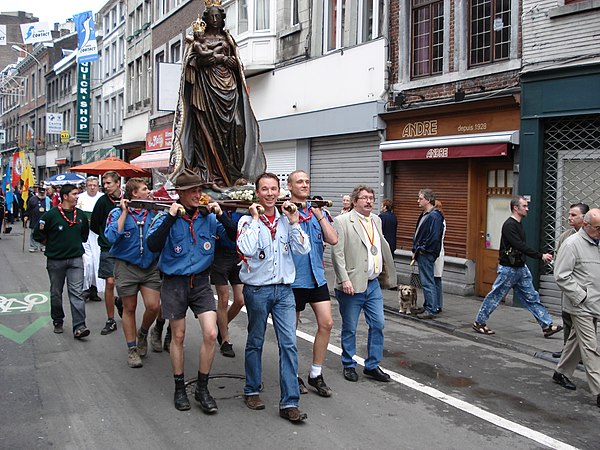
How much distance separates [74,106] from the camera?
48.8 metres

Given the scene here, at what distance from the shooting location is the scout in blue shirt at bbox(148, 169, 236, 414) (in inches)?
218

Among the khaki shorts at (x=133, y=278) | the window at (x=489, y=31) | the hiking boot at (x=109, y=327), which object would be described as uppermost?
the window at (x=489, y=31)

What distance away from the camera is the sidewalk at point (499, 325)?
8469 millimetres

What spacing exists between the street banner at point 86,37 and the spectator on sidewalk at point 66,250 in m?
30.4

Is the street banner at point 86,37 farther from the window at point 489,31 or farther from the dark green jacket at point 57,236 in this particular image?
the dark green jacket at point 57,236

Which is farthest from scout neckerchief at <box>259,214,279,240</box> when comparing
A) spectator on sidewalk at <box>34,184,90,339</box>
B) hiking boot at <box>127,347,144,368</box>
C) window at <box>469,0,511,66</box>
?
window at <box>469,0,511,66</box>

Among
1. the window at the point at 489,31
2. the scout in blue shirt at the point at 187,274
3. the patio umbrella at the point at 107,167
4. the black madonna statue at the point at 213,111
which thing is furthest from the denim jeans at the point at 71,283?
the window at the point at 489,31

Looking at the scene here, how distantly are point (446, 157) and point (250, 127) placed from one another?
5682mm

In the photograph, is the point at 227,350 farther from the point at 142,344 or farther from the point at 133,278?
the point at 133,278

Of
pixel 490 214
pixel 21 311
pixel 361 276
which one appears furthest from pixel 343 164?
pixel 361 276

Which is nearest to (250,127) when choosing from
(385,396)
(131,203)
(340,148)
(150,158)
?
(131,203)

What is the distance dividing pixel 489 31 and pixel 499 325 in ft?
18.9

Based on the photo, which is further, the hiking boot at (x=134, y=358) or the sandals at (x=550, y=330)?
the sandals at (x=550, y=330)

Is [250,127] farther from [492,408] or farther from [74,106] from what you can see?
[74,106]
